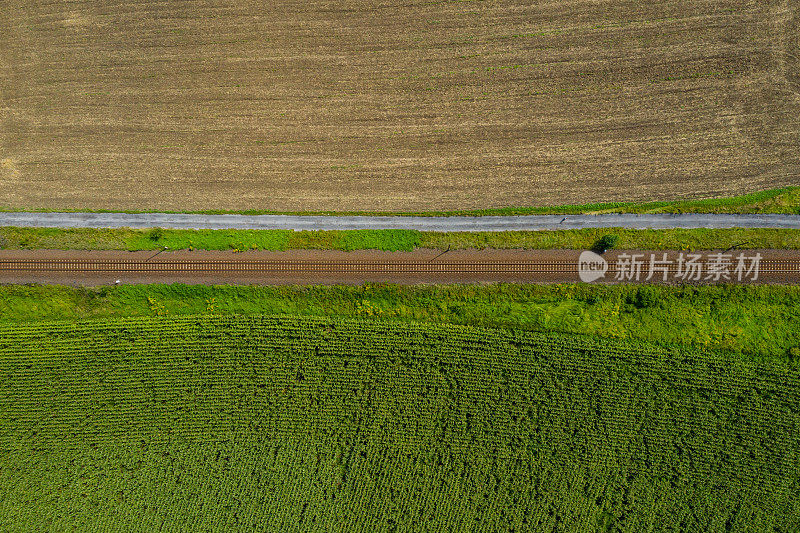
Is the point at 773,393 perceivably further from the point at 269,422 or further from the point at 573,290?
the point at 269,422

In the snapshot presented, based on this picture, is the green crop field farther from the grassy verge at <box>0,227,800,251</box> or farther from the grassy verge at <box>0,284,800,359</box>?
the grassy verge at <box>0,227,800,251</box>

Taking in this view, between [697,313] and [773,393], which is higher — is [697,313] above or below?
above

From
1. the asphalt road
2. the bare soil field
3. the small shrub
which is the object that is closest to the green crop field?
the small shrub

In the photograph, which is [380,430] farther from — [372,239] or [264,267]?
[264,267]

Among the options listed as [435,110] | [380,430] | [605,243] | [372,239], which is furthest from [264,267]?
[605,243]

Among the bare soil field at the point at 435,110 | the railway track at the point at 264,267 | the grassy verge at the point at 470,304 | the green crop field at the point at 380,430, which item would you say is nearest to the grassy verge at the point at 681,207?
the bare soil field at the point at 435,110

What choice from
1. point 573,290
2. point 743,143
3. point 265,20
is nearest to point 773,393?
point 573,290
